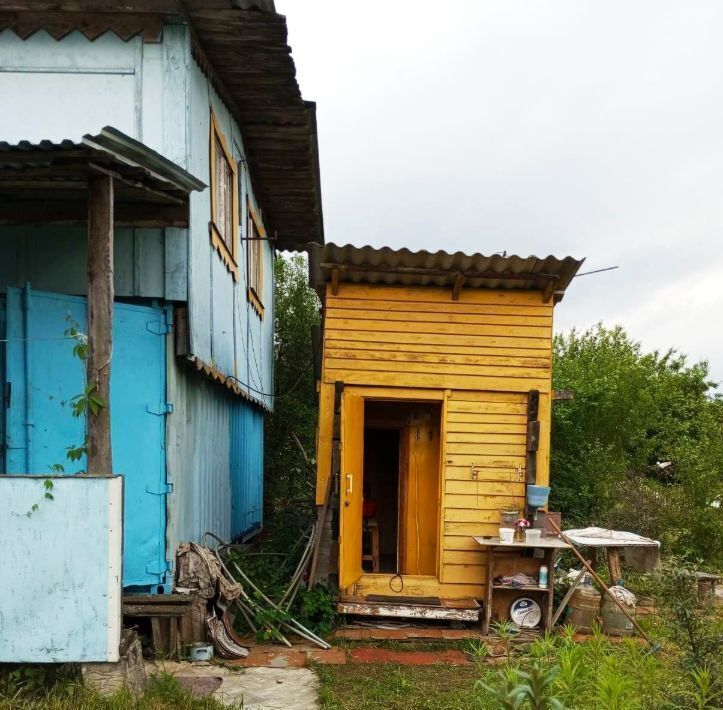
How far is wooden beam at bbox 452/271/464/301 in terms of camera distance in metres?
8.02

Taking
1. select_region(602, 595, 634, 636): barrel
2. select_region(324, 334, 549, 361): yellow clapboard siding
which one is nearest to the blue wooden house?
select_region(324, 334, 549, 361): yellow clapboard siding

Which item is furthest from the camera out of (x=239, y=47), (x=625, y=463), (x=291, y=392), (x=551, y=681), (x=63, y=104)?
(x=291, y=392)

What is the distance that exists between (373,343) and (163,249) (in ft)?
8.49

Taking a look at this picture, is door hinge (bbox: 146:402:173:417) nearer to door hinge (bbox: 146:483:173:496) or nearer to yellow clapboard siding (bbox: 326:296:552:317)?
door hinge (bbox: 146:483:173:496)

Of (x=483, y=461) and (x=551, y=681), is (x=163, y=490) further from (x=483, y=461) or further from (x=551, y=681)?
(x=551, y=681)

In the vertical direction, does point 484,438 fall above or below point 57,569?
above

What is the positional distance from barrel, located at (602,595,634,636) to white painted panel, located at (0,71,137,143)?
673 cm

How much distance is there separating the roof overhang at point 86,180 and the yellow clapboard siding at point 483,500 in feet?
13.3

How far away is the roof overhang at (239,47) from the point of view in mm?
6777

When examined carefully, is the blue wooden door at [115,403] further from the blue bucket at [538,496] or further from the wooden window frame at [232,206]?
the blue bucket at [538,496]

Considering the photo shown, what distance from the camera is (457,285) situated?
8.14 meters

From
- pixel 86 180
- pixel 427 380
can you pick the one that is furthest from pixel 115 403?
pixel 427 380

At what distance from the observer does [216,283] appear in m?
8.21

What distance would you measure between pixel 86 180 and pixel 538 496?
5.43 metres
